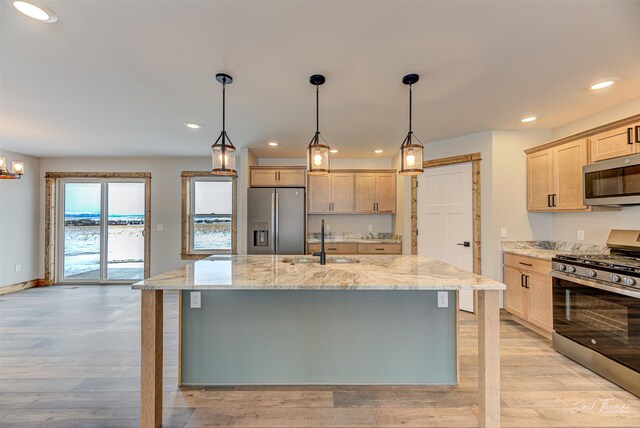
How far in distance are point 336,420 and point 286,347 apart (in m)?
0.60

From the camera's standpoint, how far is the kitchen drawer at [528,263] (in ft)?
9.71

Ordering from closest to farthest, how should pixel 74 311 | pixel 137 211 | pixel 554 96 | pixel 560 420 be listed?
pixel 560 420, pixel 554 96, pixel 74 311, pixel 137 211

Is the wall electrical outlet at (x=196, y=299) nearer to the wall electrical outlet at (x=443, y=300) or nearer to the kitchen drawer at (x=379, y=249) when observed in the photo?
the wall electrical outlet at (x=443, y=300)

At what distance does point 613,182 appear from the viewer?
103 inches

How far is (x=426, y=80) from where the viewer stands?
238cm

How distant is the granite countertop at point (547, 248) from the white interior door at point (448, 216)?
500 millimetres

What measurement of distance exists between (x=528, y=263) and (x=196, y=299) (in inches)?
134

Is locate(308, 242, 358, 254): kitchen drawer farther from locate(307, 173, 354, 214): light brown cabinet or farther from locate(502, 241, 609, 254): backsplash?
locate(502, 241, 609, 254): backsplash

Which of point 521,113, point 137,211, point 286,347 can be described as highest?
point 521,113

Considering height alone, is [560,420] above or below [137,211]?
below

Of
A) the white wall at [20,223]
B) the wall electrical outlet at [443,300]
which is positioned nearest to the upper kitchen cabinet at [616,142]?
the wall electrical outlet at [443,300]

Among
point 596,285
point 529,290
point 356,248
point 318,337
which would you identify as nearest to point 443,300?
point 318,337

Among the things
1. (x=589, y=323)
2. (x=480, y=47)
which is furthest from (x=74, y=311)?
(x=589, y=323)

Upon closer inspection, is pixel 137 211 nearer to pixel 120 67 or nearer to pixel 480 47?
pixel 120 67
